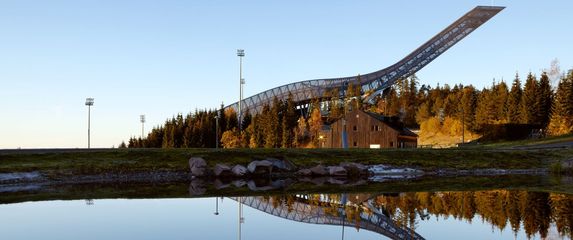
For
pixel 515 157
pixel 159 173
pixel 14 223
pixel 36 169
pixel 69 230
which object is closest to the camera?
pixel 69 230

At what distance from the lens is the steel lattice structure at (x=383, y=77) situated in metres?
120

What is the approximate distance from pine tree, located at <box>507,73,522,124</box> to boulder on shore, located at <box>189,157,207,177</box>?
68393 mm

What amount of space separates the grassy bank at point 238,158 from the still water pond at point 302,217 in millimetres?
14782

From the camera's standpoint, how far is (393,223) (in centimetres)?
1867

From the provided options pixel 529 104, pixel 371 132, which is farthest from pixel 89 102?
pixel 529 104

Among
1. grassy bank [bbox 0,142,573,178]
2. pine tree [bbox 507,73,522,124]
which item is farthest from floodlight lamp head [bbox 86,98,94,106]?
pine tree [bbox 507,73,522,124]

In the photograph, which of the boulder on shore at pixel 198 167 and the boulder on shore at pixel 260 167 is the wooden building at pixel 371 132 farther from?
A: the boulder on shore at pixel 198 167

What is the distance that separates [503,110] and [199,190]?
81284 millimetres

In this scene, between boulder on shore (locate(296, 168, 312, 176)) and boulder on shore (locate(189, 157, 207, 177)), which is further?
boulder on shore (locate(296, 168, 312, 176))

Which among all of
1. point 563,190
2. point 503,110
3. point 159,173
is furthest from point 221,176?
point 503,110

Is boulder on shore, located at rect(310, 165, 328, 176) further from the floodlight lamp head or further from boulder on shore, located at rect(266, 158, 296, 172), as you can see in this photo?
the floodlight lamp head

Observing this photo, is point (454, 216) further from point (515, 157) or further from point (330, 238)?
point (515, 157)

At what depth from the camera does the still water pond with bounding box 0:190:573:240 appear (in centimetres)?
1658

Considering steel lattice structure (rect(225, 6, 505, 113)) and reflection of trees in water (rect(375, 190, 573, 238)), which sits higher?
steel lattice structure (rect(225, 6, 505, 113))
